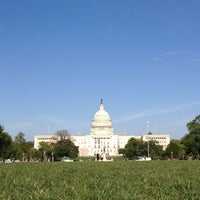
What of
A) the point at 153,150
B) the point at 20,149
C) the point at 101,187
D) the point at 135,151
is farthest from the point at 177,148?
the point at 101,187

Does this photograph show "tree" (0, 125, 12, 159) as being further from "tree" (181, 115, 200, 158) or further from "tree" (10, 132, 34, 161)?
"tree" (181, 115, 200, 158)

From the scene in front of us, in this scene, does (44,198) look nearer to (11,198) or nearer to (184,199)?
(11,198)

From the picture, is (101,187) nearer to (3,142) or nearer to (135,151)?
(3,142)

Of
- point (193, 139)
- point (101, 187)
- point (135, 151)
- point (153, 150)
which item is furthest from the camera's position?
point (135, 151)

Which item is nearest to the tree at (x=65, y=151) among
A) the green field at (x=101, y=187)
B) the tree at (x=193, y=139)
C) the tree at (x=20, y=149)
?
the tree at (x=20, y=149)

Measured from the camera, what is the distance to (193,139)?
99312 millimetres

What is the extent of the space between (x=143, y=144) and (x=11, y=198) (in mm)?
138652

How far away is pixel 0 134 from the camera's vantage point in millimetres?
89875

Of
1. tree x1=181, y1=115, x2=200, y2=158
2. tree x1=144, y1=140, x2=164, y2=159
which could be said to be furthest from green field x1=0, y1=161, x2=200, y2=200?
tree x1=144, y1=140, x2=164, y2=159

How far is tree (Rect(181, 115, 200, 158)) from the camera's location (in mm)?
98438

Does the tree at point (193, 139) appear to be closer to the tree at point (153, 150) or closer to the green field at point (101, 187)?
the tree at point (153, 150)

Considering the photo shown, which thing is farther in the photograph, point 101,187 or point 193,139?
point 193,139

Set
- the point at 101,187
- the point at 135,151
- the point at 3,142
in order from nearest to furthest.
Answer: the point at 101,187 → the point at 3,142 → the point at 135,151

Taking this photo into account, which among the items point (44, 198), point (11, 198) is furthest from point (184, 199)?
point (11, 198)
